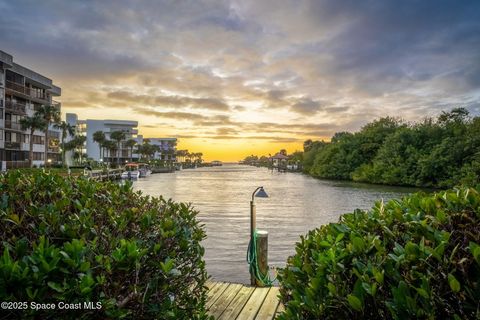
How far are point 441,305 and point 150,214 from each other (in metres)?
2.71

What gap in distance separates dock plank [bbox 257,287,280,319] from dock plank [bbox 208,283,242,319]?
605 millimetres

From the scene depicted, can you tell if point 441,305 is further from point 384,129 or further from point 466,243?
Result: point 384,129

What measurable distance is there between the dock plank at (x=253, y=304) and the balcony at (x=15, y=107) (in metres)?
50.7

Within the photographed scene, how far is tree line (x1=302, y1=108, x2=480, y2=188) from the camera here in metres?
51.6

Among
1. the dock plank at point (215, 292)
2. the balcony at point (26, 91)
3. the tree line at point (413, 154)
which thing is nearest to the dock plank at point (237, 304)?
the dock plank at point (215, 292)

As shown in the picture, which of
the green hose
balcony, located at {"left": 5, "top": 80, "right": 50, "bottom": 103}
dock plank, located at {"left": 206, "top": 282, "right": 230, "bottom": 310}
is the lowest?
dock plank, located at {"left": 206, "top": 282, "right": 230, "bottom": 310}

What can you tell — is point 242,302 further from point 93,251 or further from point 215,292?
point 93,251

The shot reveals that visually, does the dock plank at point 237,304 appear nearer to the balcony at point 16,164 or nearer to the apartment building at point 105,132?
the balcony at point 16,164

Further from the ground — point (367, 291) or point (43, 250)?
point (43, 250)

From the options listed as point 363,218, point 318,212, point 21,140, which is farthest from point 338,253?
point 21,140

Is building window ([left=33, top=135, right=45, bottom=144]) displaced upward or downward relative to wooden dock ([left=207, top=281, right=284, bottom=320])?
upward

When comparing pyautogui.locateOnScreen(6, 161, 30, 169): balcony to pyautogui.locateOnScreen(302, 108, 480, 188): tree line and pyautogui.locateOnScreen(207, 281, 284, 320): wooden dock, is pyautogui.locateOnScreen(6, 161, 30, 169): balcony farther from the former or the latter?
pyautogui.locateOnScreen(302, 108, 480, 188): tree line

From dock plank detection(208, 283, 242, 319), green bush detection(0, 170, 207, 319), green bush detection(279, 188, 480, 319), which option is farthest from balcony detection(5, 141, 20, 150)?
green bush detection(279, 188, 480, 319)

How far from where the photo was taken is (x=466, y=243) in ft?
7.79
